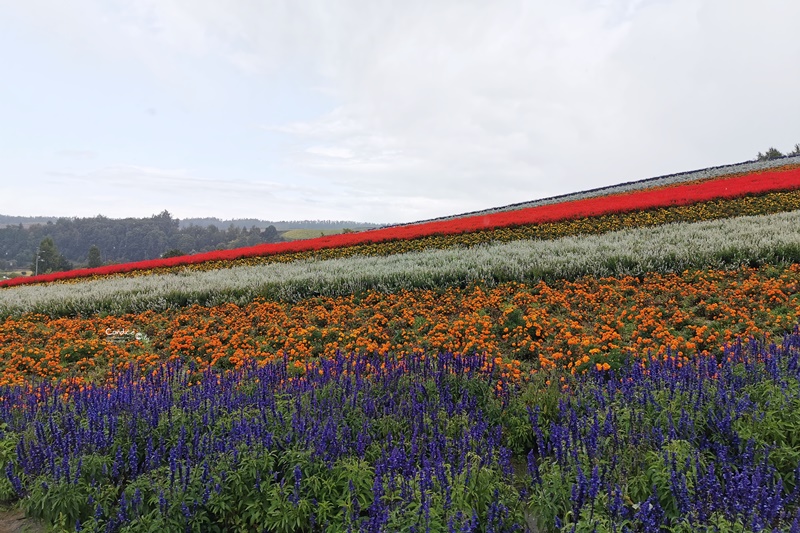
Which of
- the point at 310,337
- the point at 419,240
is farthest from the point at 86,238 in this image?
the point at 310,337

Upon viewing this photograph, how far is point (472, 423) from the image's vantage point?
4.08 metres

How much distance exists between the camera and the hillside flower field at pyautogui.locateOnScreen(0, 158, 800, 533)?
303 centimetres

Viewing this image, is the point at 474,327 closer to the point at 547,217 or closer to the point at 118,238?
the point at 547,217

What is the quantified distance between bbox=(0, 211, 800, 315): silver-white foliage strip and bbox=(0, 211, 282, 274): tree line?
8494cm

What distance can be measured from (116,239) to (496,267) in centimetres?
13322

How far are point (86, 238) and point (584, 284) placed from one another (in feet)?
474

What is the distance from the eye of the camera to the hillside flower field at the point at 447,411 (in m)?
3.03

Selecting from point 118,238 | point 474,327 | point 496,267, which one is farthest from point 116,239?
point 474,327

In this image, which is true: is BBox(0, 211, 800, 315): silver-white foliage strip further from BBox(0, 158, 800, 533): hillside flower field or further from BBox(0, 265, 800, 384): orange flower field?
BBox(0, 265, 800, 384): orange flower field

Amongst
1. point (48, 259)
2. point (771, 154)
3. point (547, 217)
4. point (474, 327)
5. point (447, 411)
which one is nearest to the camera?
point (447, 411)

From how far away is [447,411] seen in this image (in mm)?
4312

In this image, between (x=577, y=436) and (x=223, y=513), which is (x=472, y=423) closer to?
(x=577, y=436)

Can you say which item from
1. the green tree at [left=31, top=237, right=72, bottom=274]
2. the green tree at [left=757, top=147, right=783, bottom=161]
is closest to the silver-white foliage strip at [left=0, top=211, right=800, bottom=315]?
the green tree at [left=757, top=147, right=783, bottom=161]

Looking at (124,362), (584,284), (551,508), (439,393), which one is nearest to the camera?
(551,508)
